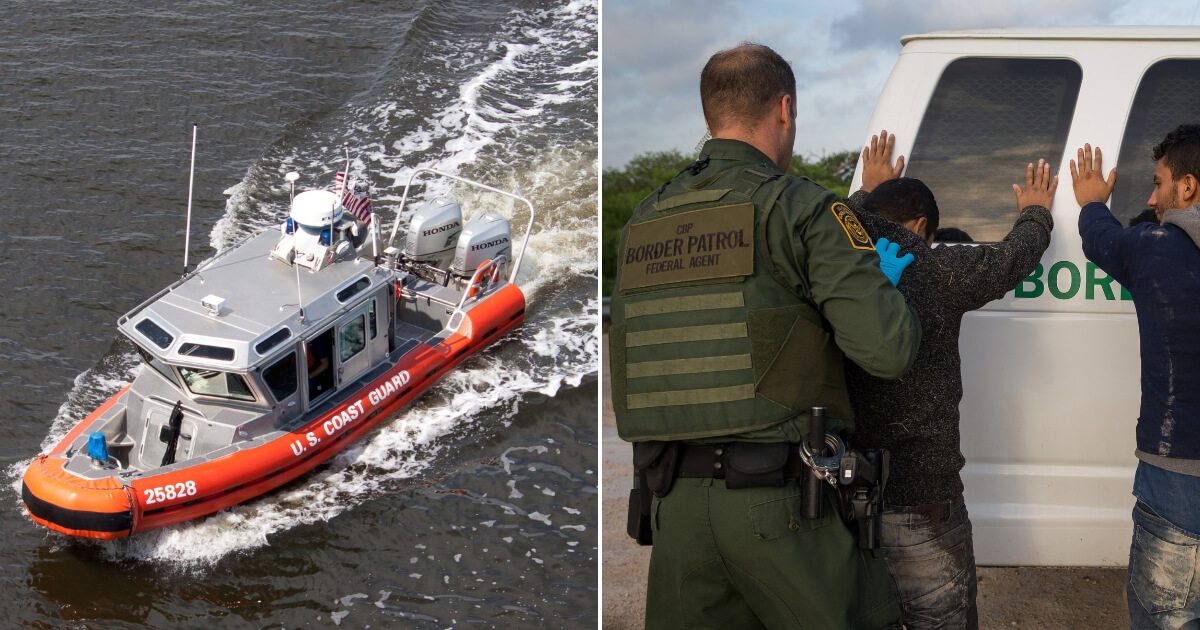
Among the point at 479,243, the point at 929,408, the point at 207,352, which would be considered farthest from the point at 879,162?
the point at 479,243

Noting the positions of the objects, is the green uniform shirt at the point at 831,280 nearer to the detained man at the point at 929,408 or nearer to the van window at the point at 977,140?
the detained man at the point at 929,408

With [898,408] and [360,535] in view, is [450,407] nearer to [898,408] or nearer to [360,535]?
[360,535]

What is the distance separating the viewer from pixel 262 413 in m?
9.77

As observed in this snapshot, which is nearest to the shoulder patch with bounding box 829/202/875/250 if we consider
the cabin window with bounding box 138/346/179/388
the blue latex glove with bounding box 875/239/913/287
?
the blue latex glove with bounding box 875/239/913/287

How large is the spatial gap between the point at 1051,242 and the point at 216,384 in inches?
289

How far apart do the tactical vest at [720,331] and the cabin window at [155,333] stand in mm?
6778

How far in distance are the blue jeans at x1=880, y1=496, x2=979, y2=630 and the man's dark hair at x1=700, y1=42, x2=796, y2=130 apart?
4.73 ft

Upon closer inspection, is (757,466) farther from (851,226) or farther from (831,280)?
(851,226)

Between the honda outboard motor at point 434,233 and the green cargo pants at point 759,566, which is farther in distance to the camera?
the honda outboard motor at point 434,233

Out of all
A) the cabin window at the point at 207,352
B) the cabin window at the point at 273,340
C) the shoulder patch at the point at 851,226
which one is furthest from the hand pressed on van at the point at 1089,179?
the cabin window at the point at 207,352

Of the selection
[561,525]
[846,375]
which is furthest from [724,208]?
[561,525]

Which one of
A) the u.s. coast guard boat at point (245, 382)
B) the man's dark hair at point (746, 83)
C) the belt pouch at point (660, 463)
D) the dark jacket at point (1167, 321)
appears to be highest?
the man's dark hair at point (746, 83)

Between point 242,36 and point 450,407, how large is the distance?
11.1m

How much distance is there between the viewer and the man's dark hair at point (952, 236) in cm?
455
